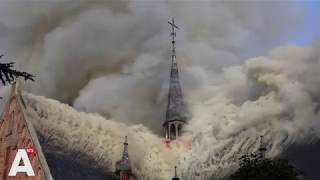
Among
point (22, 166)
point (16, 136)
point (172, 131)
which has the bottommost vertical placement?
point (22, 166)

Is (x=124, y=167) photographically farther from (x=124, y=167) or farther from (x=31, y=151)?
(x=31, y=151)

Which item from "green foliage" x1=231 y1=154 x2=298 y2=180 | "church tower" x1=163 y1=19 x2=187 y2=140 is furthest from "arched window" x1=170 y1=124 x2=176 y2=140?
"green foliage" x1=231 y1=154 x2=298 y2=180

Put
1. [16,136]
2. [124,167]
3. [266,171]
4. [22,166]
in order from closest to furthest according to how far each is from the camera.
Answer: [266,171]
[22,166]
[16,136]
[124,167]

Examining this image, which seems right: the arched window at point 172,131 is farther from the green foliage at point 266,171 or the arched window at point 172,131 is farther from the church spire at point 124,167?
the green foliage at point 266,171

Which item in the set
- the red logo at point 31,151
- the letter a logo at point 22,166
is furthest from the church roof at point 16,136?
the letter a logo at point 22,166

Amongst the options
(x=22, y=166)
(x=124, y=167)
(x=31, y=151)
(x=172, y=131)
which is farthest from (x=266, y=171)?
(x=172, y=131)
